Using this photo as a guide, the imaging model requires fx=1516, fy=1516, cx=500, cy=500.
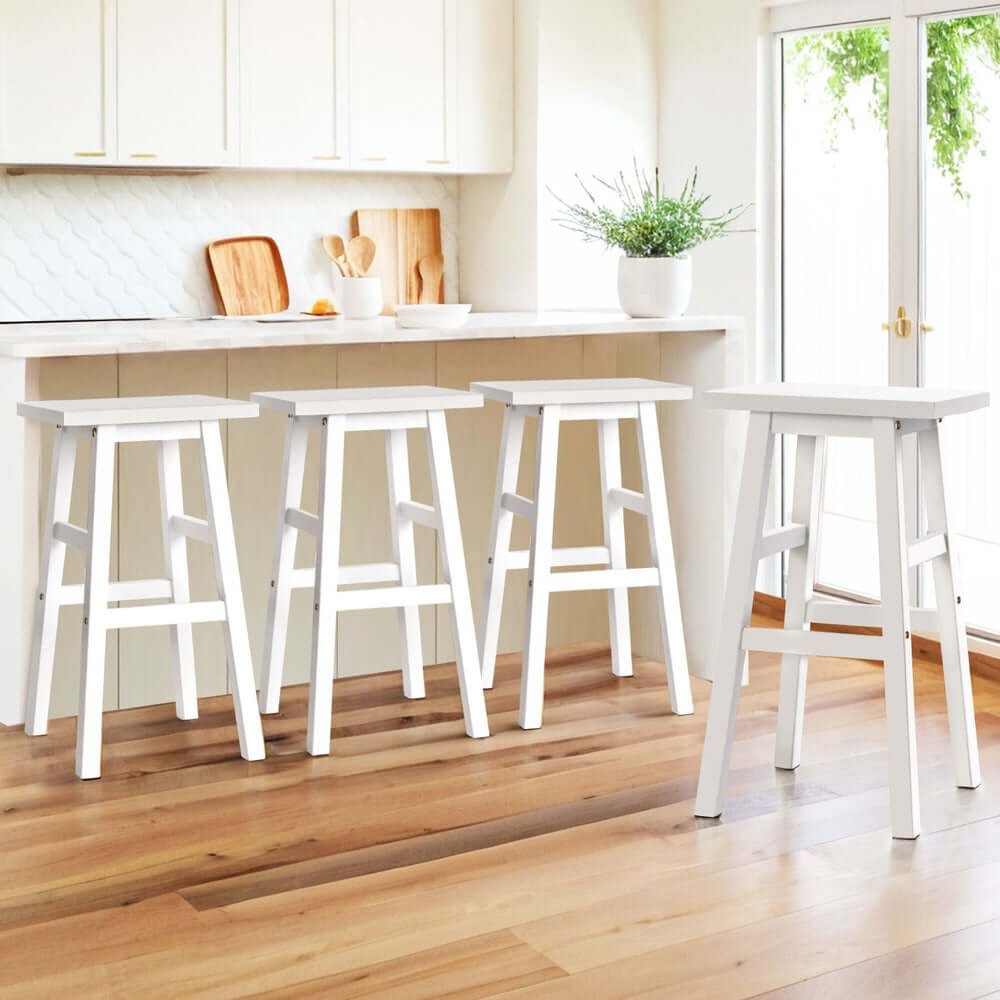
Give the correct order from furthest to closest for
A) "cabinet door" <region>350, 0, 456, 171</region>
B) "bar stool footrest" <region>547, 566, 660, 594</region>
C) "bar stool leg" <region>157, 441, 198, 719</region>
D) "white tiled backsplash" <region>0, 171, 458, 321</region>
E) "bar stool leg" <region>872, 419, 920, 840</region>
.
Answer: "cabinet door" <region>350, 0, 456, 171</region> → "white tiled backsplash" <region>0, 171, 458, 321</region> → "bar stool footrest" <region>547, 566, 660, 594</region> → "bar stool leg" <region>157, 441, 198, 719</region> → "bar stool leg" <region>872, 419, 920, 840</region>

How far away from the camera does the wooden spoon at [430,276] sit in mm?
5688

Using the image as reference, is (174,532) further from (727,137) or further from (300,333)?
(727,137)

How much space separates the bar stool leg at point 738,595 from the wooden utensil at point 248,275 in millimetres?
2802

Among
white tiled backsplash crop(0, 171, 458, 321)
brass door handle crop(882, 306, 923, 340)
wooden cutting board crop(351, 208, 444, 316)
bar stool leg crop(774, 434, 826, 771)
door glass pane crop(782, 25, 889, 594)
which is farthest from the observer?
wooden cutting board crop(351, 208, 444, 316)

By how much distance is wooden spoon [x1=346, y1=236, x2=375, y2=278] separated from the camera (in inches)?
186

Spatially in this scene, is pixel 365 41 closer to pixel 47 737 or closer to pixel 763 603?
pixel 763 603

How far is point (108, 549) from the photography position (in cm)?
324

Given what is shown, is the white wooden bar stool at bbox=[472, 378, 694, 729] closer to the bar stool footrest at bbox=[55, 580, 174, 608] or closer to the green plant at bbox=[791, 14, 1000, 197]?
the bar stool footrest at bbox=[55, 580, 174, 608]

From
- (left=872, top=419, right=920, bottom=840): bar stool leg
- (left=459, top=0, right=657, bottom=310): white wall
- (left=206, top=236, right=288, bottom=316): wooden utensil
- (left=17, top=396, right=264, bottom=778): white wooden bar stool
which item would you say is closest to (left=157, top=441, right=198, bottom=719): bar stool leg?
(left=17, top=396, right=264, bottom=778): white wooden bar stool

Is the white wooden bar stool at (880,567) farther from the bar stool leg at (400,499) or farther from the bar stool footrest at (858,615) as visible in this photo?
the bar stool leg at (400,499)

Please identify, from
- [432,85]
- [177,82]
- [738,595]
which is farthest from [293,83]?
[738,595]

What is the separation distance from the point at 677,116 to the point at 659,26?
0.35 metres

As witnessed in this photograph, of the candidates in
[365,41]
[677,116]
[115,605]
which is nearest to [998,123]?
[677,116]

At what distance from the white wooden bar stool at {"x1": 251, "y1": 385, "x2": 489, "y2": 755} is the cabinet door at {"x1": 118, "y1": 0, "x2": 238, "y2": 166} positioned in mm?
1659
